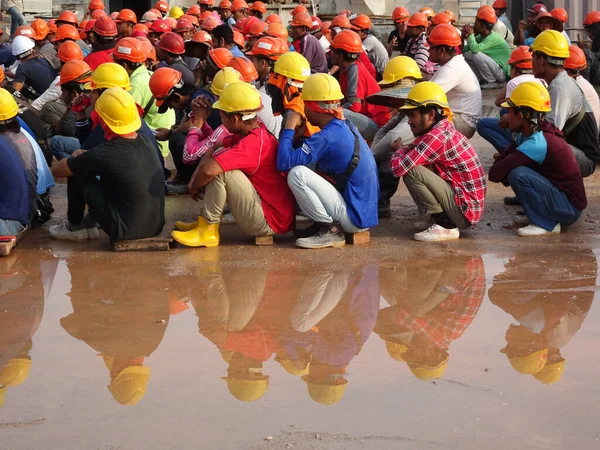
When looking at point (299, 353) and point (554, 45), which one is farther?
point (554, 45)

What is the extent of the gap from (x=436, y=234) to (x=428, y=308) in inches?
68.3

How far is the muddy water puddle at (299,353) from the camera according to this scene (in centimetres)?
414

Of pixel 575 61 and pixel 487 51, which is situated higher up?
pixel 575 61

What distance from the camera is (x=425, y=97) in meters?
7.28

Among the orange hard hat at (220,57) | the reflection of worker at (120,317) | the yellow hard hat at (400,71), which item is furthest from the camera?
the orange hard hat at (220,57)

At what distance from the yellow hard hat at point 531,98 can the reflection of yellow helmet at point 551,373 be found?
3078 millimetres

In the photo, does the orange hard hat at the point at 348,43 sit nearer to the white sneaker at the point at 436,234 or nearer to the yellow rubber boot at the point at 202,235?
the white sneaker at the point at 436,234

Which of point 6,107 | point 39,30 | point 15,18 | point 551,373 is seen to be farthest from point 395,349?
point 15,18

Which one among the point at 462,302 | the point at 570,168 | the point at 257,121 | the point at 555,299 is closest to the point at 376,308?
the point at 462,302

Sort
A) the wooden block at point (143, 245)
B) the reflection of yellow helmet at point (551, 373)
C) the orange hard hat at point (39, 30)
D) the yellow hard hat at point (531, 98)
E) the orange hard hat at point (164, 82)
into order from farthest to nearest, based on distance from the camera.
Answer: the orange hard hat at point (39, 30), the orange hard hat at point (164, 82), the yellow hard hat at point (531, 98), the wooden block at point (143, 245), the reflection of yellow helmet at point (551, 373)

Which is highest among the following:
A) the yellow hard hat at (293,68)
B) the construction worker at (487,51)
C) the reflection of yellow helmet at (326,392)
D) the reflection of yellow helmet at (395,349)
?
the yellow hard hat at (293,68)

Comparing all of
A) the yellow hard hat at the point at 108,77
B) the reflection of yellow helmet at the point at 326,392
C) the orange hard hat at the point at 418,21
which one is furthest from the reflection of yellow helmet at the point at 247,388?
the orange hard hat at the point at 418,21

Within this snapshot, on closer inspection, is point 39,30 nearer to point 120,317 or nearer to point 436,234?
point 436,234

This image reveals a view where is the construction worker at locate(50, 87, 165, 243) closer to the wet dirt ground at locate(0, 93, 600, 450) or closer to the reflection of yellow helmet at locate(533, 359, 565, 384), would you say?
the wet dirt ground at locate(0, 93, 600, 450)
